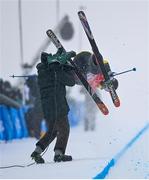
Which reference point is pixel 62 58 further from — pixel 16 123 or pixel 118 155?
pixel 16 123

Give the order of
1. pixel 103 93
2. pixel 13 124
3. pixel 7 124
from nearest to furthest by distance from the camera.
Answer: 1. pixel 7 124
2. pixel 13 124
3. pixel 103 93

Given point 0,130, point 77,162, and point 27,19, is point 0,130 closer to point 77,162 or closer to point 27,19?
point 77,162

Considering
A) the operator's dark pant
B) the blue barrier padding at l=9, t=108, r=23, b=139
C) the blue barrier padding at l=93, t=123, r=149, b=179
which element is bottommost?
the blue barrier padding at l=93, t=123, r=149, b=179

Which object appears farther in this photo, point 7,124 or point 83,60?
point 7,124

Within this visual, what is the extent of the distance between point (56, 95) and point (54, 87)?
0.09 meters

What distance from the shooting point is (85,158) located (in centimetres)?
601

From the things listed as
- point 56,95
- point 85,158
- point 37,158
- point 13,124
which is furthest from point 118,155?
point 13,124

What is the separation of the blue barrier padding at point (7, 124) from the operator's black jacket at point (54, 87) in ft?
10.1

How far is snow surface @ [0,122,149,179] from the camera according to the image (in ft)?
15.6

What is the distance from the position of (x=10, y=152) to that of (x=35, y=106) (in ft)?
5.76

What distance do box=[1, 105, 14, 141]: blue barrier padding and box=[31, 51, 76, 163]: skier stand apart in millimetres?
3021

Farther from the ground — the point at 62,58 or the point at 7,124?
the point at 62,58

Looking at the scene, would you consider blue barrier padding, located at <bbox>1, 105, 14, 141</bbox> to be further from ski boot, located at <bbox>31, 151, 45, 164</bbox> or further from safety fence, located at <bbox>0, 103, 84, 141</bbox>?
ski boot, located at <bbox>31, 151, 45, 164</bbox>

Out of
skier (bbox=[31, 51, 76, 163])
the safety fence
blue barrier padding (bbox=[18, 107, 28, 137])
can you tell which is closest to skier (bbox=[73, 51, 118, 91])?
skier (bbox=[31, 51, 76, 163])
